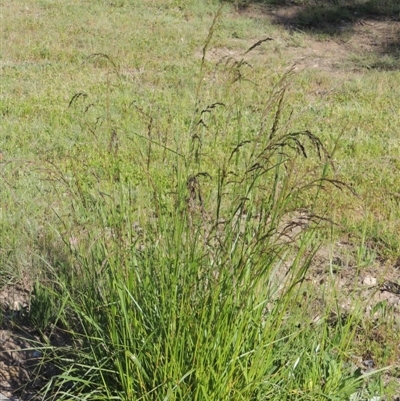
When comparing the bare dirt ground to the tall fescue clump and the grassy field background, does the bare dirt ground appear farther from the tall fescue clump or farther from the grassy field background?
the tall fescue clump

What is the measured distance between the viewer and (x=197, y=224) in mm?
3385

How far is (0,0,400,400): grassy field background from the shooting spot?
3139 mm

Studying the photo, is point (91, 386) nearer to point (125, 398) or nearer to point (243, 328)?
point (125, 398)

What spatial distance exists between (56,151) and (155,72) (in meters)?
3.62

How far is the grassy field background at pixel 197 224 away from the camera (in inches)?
124

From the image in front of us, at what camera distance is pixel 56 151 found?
24.2 feet

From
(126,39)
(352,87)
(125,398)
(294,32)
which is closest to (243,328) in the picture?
(125,398)

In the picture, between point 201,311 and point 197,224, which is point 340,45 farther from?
point 201,311

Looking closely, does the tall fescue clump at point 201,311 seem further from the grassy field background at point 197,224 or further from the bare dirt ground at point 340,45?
the bare dirt ground at point 340,45

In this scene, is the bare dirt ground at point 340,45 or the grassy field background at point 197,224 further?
the bare dirt ground at point 340,45

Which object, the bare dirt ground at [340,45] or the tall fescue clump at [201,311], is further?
the bare dirt ground at [340,45]

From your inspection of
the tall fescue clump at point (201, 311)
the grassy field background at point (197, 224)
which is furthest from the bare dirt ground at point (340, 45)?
the tall fescue clump at point (201, 311)

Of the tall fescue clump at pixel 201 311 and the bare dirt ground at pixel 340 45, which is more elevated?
the tall fescue clump at pixel 201 311

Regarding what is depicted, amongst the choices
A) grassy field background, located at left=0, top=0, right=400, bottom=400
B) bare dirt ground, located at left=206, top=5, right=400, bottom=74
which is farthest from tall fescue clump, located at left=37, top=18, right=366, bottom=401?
bare dirt ground, located at left=206, top=5, right=400, bottom=74
